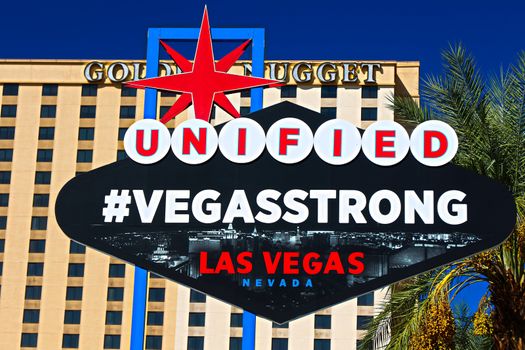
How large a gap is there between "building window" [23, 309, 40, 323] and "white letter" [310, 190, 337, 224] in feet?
236

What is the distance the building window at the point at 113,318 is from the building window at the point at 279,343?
1268 cm

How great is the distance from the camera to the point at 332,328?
8600cm

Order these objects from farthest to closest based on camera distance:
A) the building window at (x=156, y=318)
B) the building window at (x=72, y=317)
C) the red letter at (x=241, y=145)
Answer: the building window at (x=72, y=317) → the building window at (x=156, y=318) → the red letter at (x=241, y=145)

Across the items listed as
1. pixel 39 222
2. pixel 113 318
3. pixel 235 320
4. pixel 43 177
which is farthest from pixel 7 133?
pixel 235 320

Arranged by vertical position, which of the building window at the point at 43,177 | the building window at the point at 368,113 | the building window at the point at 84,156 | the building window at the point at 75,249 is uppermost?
the building window at the point at 368,113

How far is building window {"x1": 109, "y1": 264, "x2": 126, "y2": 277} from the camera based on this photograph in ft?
293

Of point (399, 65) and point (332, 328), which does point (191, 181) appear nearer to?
point (332, 328)

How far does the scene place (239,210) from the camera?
2120cm

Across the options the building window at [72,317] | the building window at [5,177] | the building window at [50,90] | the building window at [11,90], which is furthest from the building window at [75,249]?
the building window at [11,90]

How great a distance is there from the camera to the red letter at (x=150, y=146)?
856 inches

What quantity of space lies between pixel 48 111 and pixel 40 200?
26.7 ft

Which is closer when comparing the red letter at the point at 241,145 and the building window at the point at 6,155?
the red letter at the point at 241,145

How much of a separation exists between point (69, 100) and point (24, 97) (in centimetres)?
414

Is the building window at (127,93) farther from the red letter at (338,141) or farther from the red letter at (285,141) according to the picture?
the red letter at (338,141)
